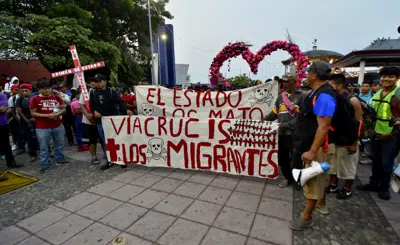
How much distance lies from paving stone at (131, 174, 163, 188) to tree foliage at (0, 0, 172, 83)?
33.3 feet

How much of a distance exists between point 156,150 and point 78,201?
5.21ft

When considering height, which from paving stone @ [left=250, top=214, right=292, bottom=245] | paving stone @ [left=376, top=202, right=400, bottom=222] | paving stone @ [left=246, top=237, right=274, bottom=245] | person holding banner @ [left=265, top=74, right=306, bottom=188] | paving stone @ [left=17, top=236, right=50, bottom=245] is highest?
person holding banner @ [left=265, top=74, right=306, bottom=188]

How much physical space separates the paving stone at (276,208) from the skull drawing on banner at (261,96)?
1.77 m

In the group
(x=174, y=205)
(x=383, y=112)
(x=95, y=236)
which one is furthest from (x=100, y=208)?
(x=383, y=112)

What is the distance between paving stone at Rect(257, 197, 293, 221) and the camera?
2.68m

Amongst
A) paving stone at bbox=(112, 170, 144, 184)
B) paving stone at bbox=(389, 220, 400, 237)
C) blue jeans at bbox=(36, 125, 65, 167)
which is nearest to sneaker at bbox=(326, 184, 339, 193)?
paving stone at bbox=(389, 220, 400, 237)

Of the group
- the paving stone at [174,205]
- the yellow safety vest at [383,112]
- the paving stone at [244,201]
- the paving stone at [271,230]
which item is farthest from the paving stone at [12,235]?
the yellow safety vest at [383,112]

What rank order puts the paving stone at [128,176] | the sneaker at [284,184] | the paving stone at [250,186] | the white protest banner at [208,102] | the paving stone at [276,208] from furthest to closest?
the white protest banner at [208,102] < the paving stone at [128,176] < the sneaker at [284,184] < the paving stone at [250,186] < the paving stone at [276,208]

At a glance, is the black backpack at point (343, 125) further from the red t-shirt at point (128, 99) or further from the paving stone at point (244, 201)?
the red t-shirt at point (128, 99)

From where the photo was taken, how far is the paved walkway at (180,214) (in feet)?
7.57

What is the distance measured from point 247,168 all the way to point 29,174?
14.5ft

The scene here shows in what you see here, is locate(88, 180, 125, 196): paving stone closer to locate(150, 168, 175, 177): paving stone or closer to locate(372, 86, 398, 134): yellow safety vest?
locate(150, 168, 175, 177): paving stone

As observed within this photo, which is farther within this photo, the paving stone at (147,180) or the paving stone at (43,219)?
the paving stone at (147,180)

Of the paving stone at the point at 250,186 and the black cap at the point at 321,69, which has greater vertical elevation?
the black cap at the point at 321,69
